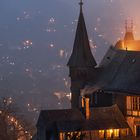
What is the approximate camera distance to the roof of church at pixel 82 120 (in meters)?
47.7

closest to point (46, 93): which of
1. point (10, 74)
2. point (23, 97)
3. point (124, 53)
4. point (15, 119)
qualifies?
point (23, 97)

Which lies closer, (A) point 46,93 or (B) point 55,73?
(A) point 46,93

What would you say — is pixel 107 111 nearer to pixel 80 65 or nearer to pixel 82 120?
pixel 82 120

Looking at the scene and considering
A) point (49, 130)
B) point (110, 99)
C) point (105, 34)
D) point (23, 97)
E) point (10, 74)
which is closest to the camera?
point (49, 130)

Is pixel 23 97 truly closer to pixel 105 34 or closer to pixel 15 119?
pixel 15 119

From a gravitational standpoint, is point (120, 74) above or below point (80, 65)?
below

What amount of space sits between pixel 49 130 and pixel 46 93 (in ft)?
290

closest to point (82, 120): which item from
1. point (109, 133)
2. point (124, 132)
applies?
point (109, 133)

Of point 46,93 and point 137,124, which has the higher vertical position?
point 137,124

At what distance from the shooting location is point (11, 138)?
70.1 meters

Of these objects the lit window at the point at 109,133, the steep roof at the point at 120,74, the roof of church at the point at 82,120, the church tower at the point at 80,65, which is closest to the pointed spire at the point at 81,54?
the church tower at the point at 80,65

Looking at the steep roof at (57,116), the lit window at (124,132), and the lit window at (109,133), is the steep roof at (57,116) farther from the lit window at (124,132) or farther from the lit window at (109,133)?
the lit window at (124,132)

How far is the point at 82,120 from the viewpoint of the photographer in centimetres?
4841

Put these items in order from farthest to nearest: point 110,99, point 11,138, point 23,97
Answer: point 23,97, point 11,138, point 110,99
